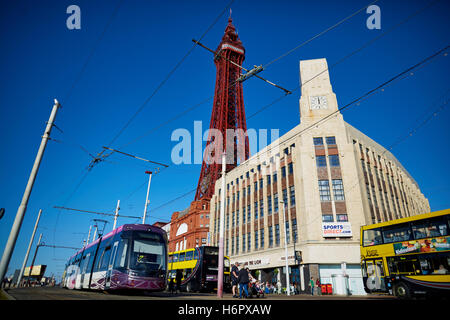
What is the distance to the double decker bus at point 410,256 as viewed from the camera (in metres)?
11.7

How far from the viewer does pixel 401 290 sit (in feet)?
41.8

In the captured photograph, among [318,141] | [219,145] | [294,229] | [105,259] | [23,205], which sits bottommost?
[105,259]

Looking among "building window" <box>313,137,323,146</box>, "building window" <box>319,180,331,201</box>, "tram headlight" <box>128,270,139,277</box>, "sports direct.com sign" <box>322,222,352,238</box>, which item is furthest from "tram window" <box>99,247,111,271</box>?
"building window" <box>313,137,323,146</box>

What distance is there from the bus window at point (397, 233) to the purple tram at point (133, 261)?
11726 millimetres

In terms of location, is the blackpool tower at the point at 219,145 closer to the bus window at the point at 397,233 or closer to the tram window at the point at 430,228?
the bus window at the point at 397,233

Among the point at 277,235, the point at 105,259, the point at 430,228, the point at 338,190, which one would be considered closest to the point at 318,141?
the point at 338,190

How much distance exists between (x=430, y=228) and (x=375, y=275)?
3868mm

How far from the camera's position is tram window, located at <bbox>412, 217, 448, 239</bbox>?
12086 mm

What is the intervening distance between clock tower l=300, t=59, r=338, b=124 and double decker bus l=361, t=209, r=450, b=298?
20.0m

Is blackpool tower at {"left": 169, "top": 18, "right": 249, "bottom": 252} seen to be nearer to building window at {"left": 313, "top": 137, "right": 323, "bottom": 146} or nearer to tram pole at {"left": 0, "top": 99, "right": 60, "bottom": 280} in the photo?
building window at {"left": 313, "top": 137, "right": 323, "bottom": 146}

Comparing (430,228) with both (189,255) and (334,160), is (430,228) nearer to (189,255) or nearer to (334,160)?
(334,160)

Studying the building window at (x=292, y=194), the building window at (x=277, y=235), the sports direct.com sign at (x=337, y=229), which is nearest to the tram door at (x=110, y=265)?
the sports direct.com sign at (x=337, y=229)

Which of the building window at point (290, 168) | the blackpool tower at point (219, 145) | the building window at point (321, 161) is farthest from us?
the blackpool tower at point (219, 145)
